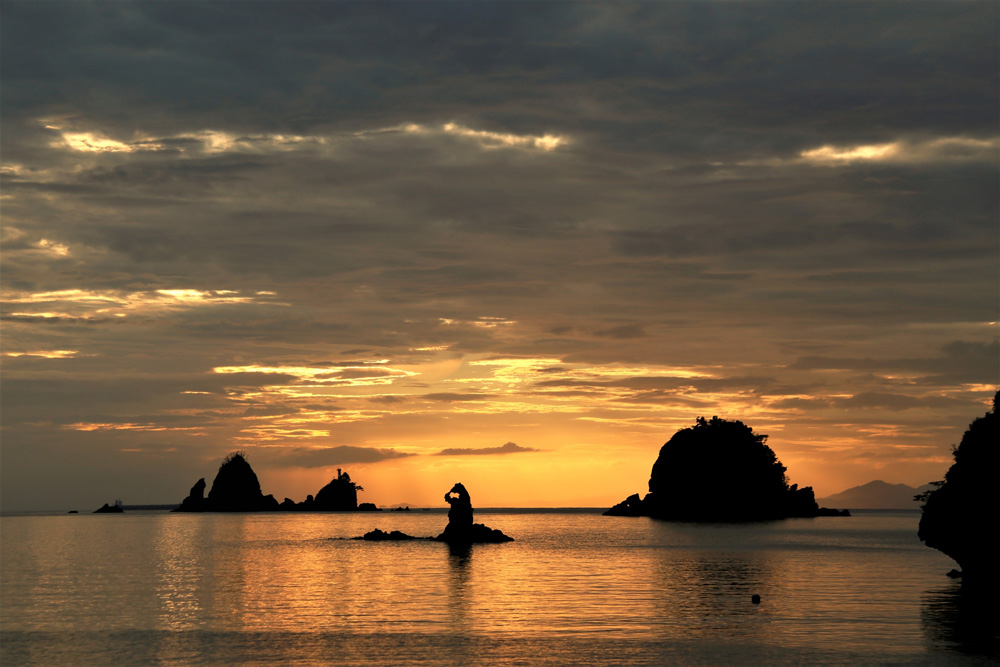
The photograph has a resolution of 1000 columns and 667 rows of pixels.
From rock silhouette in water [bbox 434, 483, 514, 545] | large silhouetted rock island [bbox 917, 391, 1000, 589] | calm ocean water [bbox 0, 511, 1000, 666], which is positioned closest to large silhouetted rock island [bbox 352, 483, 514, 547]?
rock silhouette in water [bbox 434, 483, 514, 545]

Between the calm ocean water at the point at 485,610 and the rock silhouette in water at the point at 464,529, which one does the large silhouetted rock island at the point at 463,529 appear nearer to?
the rock silhouette in water at the point at 464,529

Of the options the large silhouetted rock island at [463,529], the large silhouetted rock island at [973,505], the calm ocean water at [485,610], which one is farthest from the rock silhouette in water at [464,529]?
the large silhouetted rock island at [973,505]

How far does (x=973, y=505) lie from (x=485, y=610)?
135 feet

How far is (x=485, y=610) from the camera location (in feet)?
218

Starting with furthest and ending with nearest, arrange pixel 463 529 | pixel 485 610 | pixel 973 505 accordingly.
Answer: pixel 463 529
pixel 973 505
pixel 485 610

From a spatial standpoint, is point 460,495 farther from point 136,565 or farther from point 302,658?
point 302,658

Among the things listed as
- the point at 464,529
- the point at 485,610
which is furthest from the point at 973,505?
the point at 464,529

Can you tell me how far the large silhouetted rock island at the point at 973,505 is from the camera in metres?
73.1

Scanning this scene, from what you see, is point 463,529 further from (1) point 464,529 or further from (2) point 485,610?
(2) point 485,610

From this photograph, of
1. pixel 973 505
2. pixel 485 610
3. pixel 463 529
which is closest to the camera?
pixel 485 610

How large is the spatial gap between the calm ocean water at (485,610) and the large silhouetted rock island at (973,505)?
4378mm

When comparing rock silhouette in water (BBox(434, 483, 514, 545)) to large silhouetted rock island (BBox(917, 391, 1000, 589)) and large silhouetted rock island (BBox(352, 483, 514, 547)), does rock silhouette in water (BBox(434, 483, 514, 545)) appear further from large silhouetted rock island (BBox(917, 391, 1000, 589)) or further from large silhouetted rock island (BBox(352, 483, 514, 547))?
large silhouetted rock island (BBox(917, 391, 1000, 589))

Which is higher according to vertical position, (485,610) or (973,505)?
(973,505)

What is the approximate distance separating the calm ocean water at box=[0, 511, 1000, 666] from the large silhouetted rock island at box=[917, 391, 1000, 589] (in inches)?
172
